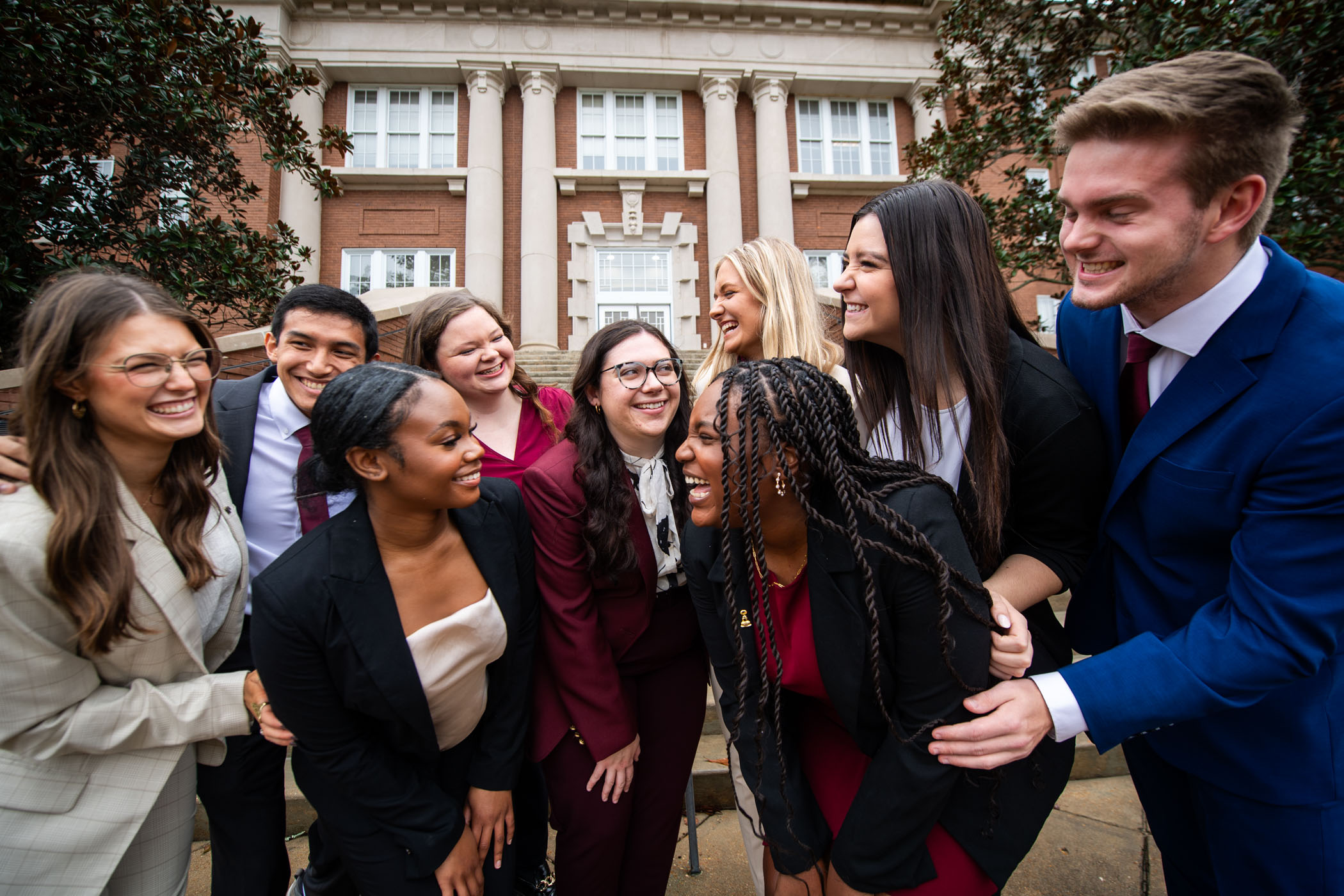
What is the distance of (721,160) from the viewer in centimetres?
1511

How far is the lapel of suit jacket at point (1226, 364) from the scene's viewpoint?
1.49m

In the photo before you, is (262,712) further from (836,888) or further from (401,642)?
(836,888)

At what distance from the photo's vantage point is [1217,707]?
1.46 meters

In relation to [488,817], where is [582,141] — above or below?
above

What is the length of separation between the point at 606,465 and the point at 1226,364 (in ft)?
5.96

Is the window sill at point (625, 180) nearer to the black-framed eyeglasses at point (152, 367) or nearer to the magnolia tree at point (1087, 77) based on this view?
the magnolia tree at point (1087, 77)

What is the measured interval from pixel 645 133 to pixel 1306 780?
55.9 ft

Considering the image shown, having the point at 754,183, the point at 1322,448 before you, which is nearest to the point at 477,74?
the point at 754,183

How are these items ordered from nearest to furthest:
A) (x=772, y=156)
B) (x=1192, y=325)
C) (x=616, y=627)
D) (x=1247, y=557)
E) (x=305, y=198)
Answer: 1. (x=1247, y=557)
2. (x=1192, y=325)
3. (x=616, y=627)
4. (x=305, y=198)
5. (x=772, y=156)

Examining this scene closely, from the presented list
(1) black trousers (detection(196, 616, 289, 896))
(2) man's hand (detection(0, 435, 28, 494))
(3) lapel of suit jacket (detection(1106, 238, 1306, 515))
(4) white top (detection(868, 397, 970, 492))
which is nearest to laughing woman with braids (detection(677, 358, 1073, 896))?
(4) white top (detection(868, 397, 970, 492))

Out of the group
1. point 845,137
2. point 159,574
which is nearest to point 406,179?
point 845,137

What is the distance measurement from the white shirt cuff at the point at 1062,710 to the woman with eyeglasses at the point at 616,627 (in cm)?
123

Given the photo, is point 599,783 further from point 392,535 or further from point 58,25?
point 58,25

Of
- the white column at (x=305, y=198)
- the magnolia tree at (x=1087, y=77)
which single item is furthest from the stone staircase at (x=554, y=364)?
the white column at (x=305, y=198)
